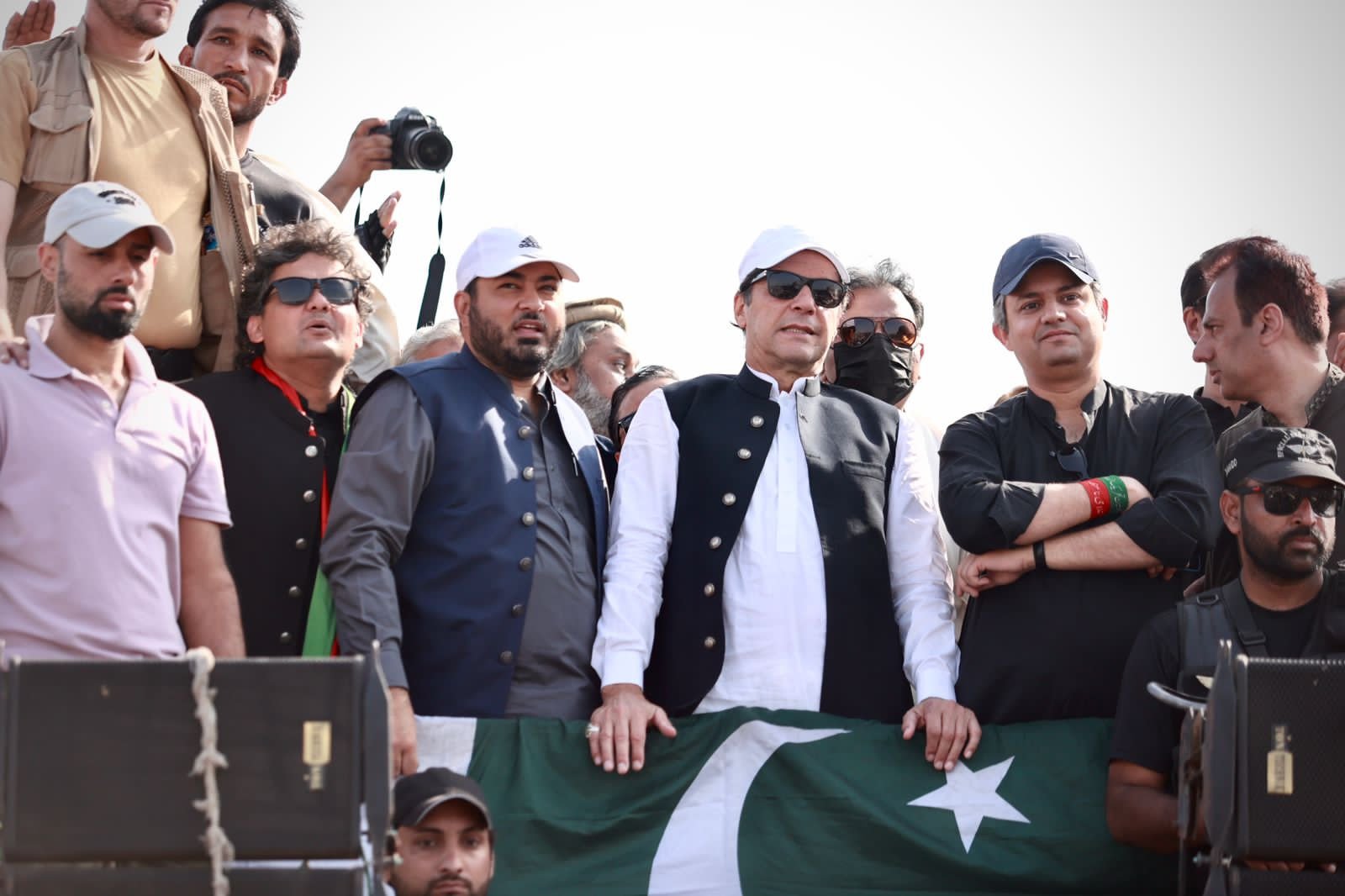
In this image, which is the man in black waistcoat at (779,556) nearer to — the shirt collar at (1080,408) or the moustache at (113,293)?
the shirt collar at (1080,408)

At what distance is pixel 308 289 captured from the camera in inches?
217

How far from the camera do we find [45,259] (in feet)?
15.2

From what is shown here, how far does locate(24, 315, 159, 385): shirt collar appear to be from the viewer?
446 centimetres

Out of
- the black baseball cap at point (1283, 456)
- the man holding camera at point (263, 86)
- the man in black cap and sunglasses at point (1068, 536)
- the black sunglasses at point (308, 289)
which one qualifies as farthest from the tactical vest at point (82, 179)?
the black baseball cap at point (1283, 456)

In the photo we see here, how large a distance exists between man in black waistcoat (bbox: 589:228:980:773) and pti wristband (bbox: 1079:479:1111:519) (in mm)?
567

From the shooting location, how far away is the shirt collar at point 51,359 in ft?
14.6

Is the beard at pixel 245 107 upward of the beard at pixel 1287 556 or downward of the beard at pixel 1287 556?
upward

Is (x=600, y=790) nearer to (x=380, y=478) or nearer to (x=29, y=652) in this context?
(x=380, y=478)

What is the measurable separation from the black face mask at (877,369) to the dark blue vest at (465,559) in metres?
1.73

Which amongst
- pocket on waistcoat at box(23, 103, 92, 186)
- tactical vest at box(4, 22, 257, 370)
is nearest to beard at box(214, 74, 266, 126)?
tactical vest at box(4, 22, 257, 370)

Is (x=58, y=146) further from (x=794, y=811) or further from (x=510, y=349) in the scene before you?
(x=794, y=811)

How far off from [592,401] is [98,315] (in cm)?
375

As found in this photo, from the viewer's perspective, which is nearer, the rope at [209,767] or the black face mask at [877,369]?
the rope at [209,767]

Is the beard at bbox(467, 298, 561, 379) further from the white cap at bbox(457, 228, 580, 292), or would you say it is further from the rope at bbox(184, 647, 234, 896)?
the rope at bbox(184, 647, 234, 896)
